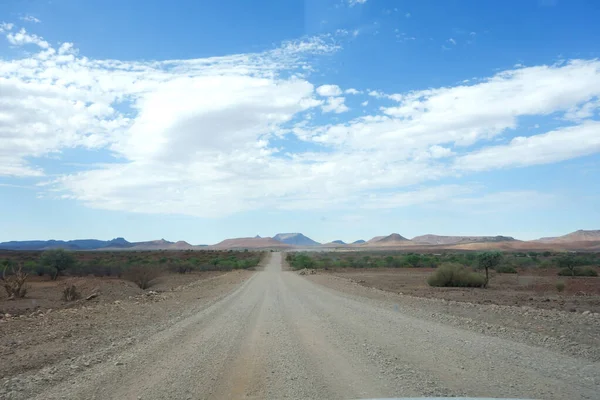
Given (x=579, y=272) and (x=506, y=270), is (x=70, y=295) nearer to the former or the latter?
(x=579, y=272)

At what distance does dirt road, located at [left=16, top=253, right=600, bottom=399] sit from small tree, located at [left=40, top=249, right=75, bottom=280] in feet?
145

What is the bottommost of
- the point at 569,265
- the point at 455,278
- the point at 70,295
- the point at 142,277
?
the point at 70,295

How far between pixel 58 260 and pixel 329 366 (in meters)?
52.5

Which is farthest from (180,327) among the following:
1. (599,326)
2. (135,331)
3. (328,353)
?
(599,326)

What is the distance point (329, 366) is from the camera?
1041 cm

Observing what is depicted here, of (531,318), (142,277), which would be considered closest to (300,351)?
(531,318)

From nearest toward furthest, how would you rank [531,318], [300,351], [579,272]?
[300,351] < [531,318] < [579,272]

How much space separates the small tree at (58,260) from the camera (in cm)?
5501

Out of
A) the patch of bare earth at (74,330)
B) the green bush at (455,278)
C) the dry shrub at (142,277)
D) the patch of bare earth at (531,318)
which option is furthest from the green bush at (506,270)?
the patch of bare earth at (74,330)

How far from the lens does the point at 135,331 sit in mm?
16016

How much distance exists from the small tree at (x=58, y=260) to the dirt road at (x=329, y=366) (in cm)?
4405

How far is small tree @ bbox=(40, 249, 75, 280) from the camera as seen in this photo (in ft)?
180

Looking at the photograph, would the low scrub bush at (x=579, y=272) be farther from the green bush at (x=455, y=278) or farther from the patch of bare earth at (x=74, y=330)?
the patch of bare earth at (x=74, y=330)

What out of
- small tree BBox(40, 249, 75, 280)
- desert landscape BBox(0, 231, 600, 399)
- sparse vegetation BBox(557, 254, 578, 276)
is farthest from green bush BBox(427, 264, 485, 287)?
small tree BBox(40, 249, 75, 280)
